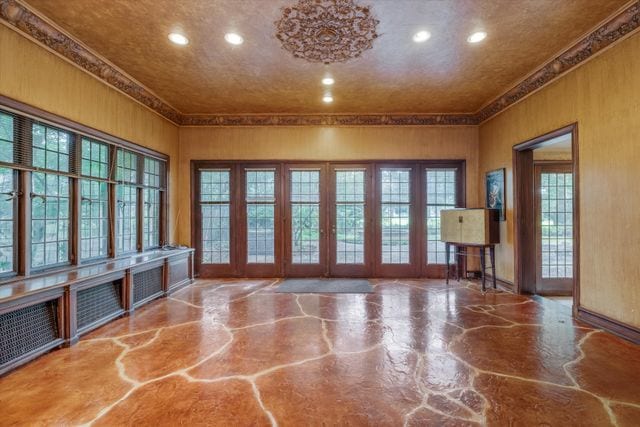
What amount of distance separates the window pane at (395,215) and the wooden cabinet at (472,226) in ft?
2.59

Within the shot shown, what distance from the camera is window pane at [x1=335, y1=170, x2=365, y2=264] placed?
236 inches

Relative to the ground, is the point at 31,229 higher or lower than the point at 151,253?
higher

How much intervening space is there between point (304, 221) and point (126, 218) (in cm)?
301

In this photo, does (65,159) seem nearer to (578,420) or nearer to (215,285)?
(215,285)

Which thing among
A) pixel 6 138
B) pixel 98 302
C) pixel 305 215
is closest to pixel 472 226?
pixel 305 215

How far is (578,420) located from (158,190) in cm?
601

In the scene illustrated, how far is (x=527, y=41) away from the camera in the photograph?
134 inches

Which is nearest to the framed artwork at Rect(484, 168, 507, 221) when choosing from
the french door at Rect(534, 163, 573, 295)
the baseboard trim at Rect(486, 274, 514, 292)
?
the french door at Rect(534, 163, 573, 295)

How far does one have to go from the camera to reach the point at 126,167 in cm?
457

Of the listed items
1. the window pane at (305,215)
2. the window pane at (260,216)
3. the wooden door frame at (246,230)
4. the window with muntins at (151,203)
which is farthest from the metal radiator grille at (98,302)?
the window pane at (305,215)

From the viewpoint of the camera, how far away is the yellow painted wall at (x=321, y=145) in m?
5.89

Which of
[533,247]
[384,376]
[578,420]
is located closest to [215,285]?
[384,376]

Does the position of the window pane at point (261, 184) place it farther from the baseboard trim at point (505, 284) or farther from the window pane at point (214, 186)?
the baseboard trim at point (505, 284)

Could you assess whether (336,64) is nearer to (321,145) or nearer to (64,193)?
(321,145)
